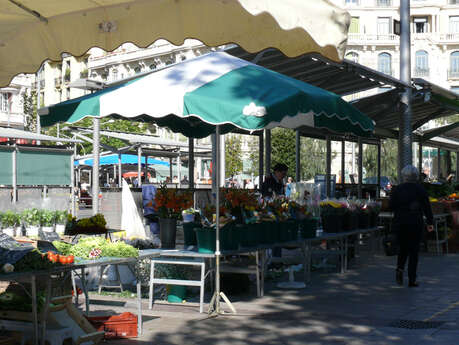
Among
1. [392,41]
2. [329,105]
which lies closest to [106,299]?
[329,105]

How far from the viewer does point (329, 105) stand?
853 cm

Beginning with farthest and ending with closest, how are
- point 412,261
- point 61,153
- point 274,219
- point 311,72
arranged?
point 61,153, point 311,72, point 412,261, point 274,219

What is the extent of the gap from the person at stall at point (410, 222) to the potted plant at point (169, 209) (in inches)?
124

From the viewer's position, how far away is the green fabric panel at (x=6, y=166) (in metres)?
16.2

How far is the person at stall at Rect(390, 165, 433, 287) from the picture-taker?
1002cm

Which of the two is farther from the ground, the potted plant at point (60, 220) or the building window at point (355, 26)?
the building window at point (355, 26)

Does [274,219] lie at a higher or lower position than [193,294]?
higher

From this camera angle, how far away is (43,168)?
1711 centimetres

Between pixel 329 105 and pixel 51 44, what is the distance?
4272mm

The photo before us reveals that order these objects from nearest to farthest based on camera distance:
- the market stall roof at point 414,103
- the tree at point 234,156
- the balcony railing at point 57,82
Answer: the market stall roof at point 414,103
the tree at point 234,156
the balcony railing at point 57,82

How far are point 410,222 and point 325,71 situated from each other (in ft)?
15.1

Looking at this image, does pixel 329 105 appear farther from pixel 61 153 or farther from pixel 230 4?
pixel 61 153

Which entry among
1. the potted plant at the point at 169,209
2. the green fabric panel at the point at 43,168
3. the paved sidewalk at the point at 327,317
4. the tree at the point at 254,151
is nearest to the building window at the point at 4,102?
the tree at the point at 254,151

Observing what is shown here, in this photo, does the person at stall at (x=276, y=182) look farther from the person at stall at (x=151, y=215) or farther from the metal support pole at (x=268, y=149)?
the metal support pole at (x=268, y=149)
